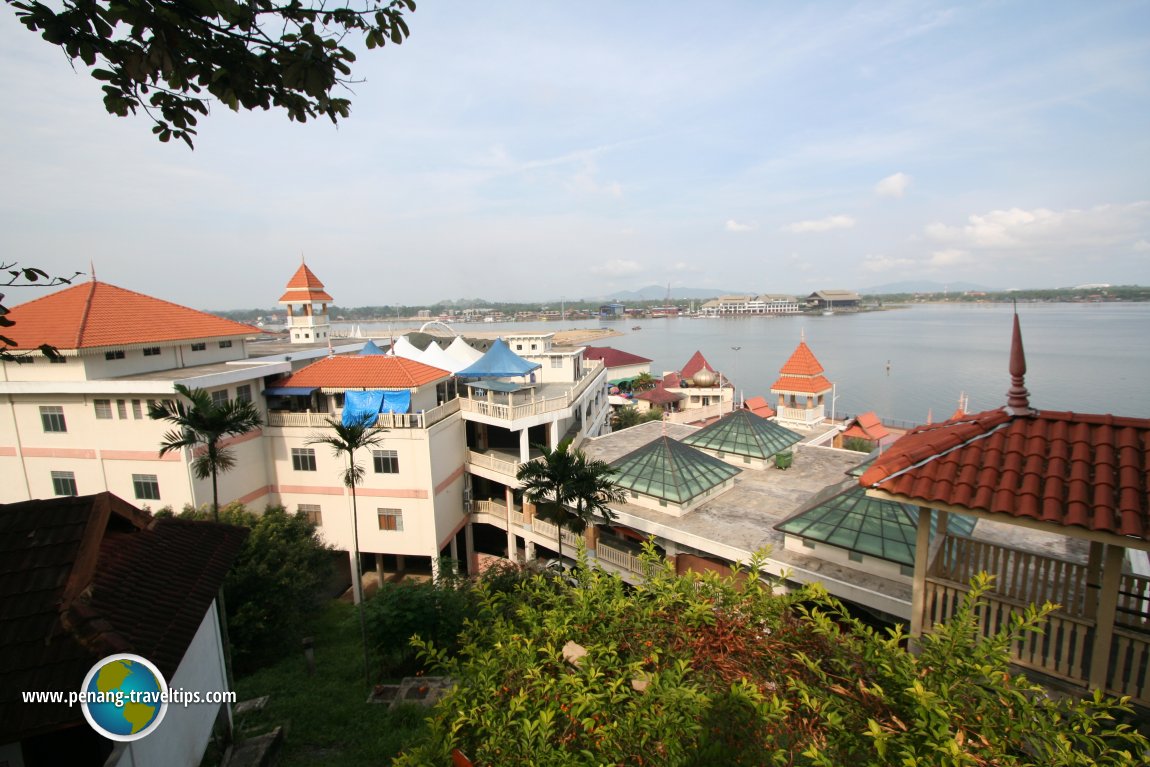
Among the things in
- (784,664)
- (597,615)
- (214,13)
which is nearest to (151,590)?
(597,615)

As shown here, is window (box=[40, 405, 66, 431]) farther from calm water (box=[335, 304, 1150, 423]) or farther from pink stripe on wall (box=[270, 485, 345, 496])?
calm water (box=[335, 304, 1150, 423])

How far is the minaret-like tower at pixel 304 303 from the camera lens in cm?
3108

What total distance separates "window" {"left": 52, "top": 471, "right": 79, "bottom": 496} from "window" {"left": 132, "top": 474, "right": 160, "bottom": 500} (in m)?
2.25

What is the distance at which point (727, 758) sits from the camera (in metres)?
2.88

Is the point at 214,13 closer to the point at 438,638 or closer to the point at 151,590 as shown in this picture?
the point at 151,590

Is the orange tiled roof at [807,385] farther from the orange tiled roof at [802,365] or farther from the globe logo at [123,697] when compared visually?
the globe logo at [123,697]

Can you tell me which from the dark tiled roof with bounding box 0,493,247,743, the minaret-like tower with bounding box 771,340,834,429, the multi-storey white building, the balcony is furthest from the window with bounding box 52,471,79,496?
the minaret-like tower with bounding box 771,340,834,429

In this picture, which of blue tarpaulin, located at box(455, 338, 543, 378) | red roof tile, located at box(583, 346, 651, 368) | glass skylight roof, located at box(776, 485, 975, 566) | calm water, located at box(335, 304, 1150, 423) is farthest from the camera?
red roof tile, located at box(583, 346, 651, 368)

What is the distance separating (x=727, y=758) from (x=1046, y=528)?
3746 mm

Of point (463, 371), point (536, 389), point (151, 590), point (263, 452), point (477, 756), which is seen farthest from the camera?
point (536, 389)

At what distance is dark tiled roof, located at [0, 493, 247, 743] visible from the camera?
3684mm

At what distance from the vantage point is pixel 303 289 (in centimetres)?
3119

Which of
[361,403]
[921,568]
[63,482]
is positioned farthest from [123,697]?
[63,482]

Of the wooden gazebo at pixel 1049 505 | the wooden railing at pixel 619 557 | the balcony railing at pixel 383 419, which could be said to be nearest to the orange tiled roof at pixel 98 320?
the balcony railing at pixel 383 419
